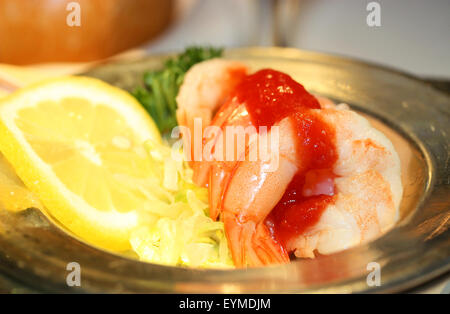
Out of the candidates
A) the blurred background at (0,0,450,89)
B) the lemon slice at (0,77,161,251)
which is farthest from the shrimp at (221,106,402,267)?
the blurred background at (0,0,450,89)

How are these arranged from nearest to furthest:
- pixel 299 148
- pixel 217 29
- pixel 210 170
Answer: pixel 299 148, pixel 210 170, pixel 217 29

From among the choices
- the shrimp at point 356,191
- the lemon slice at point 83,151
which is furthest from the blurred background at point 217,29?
the shrimp at point 356,191

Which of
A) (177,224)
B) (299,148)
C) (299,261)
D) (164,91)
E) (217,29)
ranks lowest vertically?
(299,261)

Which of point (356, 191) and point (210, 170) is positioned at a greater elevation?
point (210, 170)

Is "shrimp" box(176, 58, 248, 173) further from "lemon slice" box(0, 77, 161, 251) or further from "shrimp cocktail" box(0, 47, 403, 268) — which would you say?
"lemon slice" box(0, 77, 161, 251)

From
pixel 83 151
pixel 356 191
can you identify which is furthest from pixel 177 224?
pixel 356 191

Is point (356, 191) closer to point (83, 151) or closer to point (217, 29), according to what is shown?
point (83, 151)
